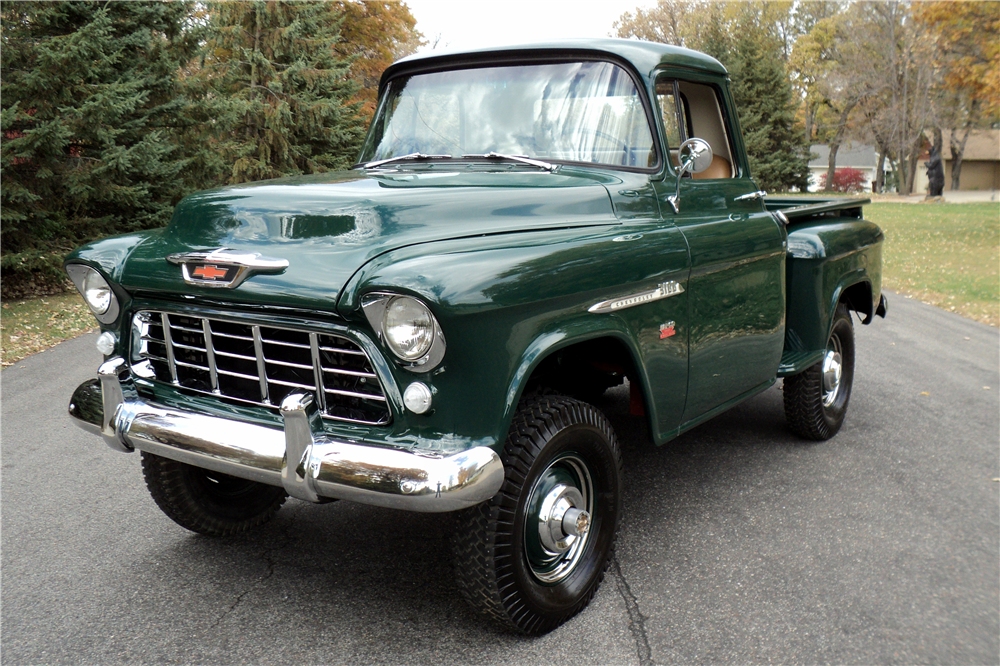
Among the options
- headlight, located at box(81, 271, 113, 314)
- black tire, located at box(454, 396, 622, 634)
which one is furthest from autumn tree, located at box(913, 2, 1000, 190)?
headlight, located at box(81, 271, 113, 314)

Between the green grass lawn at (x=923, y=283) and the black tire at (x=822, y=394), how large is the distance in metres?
5.30

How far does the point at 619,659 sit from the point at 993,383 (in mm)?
5097

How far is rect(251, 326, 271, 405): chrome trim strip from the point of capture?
8.44ft

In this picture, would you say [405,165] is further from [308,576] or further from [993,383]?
[993,383]

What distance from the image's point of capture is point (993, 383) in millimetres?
6285

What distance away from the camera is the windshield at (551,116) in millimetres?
3514

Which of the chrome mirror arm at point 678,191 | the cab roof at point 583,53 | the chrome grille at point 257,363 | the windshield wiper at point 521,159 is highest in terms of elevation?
the cab roof at point 583,53

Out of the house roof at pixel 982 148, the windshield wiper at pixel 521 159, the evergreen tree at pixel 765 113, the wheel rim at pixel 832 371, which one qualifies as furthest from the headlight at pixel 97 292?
the house roof at pixel 982 148

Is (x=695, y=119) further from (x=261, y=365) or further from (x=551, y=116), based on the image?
(x=261, y=365)

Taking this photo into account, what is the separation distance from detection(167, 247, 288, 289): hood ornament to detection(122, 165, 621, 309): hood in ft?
0.08

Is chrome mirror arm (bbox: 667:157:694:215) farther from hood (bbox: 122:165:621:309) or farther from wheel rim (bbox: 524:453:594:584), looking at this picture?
wheel rim (bbox: 524:453:594:584)

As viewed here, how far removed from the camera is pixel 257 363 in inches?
103

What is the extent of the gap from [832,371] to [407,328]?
3.51 m

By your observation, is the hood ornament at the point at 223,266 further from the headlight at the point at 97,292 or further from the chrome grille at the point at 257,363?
the headlight at the point at 97,292
